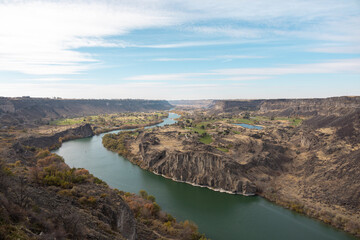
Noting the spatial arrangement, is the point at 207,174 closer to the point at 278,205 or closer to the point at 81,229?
the point at 278,205

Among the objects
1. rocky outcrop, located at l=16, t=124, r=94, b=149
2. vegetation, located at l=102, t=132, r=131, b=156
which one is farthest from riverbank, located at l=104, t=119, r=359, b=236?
rocky outcrop, located at l=16, t=124, r=94, b=149

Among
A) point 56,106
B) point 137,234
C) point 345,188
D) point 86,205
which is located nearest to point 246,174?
point 345,188

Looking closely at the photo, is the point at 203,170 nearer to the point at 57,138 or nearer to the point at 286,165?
the point at 286,165

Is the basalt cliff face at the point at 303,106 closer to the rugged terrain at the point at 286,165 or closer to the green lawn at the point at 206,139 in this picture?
the rugged terrain at the point at 286,165

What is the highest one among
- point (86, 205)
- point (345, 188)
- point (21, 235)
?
point (21, 235)

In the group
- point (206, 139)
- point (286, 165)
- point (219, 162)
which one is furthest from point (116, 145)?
point (286, 165)

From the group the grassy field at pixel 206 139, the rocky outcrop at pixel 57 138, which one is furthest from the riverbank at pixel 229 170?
the rocky outcrop at pixel 57 138
